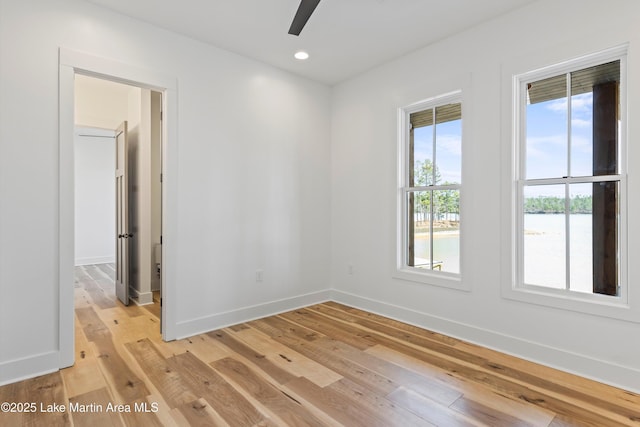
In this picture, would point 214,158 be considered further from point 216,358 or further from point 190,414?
point 190,414

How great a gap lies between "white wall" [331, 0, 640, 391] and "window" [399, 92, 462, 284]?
0.14m

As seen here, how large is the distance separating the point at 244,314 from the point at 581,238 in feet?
10.3

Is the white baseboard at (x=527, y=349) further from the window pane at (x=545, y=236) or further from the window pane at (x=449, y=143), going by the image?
the window pane at (x=449, y=143)

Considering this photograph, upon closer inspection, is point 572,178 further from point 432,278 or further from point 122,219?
point 122,219

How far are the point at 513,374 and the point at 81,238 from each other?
8617 mm

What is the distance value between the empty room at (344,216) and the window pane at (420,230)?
3 centimetres

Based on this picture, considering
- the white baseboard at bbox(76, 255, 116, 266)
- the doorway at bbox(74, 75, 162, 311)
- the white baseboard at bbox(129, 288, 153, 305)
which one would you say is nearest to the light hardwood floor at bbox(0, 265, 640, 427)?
the white baseboard at bbox(129, 288, 153, 305)

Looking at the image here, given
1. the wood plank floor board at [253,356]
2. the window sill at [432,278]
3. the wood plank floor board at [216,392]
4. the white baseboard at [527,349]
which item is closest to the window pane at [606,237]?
the white baseboard at [527,349]

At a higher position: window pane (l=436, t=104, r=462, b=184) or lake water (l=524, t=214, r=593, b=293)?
window pane (l=436, t=104, r=462, b=184)

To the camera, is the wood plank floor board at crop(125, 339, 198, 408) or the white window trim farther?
the white window trim

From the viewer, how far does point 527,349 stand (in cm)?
274

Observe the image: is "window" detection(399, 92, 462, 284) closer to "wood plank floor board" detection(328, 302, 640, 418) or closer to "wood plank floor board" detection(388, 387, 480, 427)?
"wood plank floor board" detection(328, 302, 640, 418)

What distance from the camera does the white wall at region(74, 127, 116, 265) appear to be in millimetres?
7715

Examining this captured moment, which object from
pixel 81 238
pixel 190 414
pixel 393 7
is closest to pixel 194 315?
pixel 190 414
